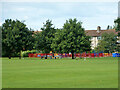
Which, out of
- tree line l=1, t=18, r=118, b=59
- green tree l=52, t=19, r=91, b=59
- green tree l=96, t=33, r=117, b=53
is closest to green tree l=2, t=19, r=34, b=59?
tree line l=1, t=18, r=118, b=59

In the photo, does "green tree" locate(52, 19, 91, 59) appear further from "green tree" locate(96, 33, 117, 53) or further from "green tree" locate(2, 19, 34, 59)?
"green tree" locate(96, 33, 117, 53)

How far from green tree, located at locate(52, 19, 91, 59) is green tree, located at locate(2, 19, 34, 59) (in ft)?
27.7

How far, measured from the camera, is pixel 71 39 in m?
78.2

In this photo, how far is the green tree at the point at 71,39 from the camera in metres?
77.5

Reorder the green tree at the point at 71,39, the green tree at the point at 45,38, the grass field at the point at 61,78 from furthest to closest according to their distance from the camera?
the green tree at the point at 45,38 < the green tree at the point at 71,39 < the grass field at the point at 61,78

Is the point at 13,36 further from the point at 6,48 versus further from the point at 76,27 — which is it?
the point at 76,27

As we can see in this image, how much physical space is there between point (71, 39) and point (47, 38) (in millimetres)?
10222

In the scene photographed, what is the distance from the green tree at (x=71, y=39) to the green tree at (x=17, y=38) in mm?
8429

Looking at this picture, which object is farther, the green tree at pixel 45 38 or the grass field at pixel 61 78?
the green tree at pixel 45 38

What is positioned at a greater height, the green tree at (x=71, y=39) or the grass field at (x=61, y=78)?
the green tree at (x=71, y=39)

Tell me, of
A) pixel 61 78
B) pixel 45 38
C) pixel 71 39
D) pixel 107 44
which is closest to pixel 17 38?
pixel 45 38

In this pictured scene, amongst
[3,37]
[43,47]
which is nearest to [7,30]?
[3,37]

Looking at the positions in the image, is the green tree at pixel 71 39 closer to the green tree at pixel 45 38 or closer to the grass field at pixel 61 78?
the green tree at pixel 45 38

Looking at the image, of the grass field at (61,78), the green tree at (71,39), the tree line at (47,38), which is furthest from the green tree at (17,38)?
the grass field at (61,78)
